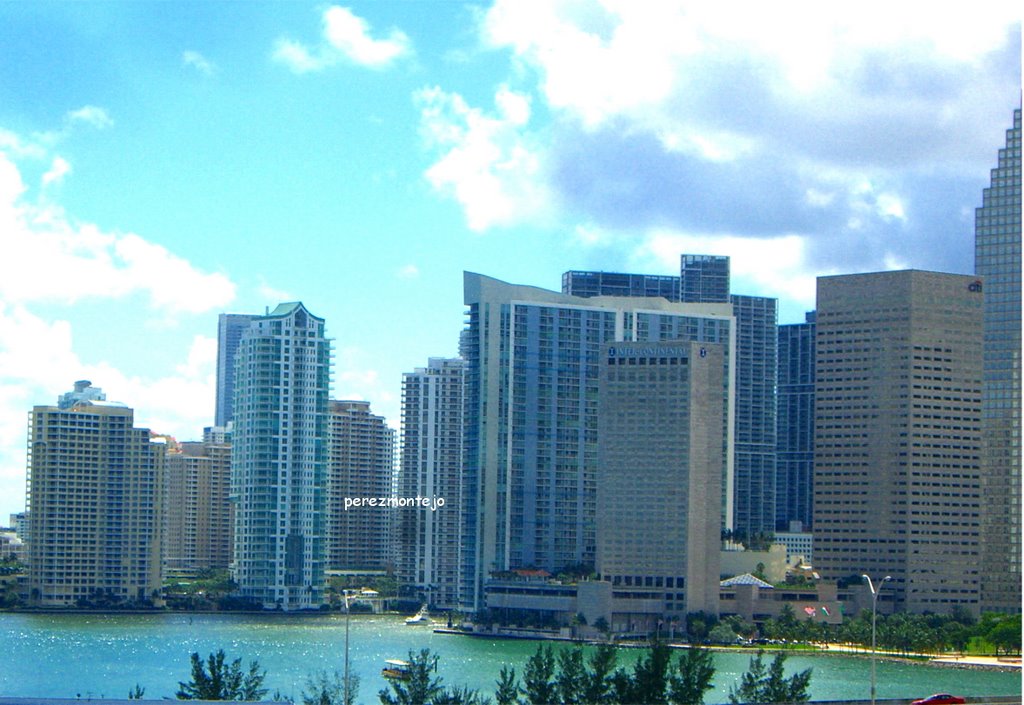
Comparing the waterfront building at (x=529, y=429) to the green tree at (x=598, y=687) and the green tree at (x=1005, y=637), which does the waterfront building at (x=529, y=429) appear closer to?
the green tree at (x=1005, y=637)

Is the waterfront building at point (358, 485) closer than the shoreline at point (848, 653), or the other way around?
the shoreline at point (848, 653)

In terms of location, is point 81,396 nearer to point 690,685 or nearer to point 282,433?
point 282,433

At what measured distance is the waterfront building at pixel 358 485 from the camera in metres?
43.7

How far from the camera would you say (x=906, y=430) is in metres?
39.4

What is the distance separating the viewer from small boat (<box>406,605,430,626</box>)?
3778 cm

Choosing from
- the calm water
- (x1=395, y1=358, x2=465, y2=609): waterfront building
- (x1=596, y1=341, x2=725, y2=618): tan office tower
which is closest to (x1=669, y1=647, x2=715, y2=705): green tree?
the calm water

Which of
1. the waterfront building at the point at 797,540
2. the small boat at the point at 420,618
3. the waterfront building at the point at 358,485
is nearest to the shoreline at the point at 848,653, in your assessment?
the small boat at the point at 420,618

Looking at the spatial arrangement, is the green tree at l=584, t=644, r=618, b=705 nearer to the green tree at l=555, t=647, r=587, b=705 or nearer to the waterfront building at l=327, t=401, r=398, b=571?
the green tree at l=555, t=647, r=587, b=705

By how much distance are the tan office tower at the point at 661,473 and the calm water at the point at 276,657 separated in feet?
11.2

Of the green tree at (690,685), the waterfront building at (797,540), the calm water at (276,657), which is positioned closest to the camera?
the green tree at (690,685)

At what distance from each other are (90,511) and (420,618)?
26.4ft

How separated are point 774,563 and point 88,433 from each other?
16140mm

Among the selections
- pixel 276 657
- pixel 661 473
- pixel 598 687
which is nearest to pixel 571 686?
pixel 598 687

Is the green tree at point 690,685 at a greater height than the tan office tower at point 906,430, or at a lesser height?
lesser
